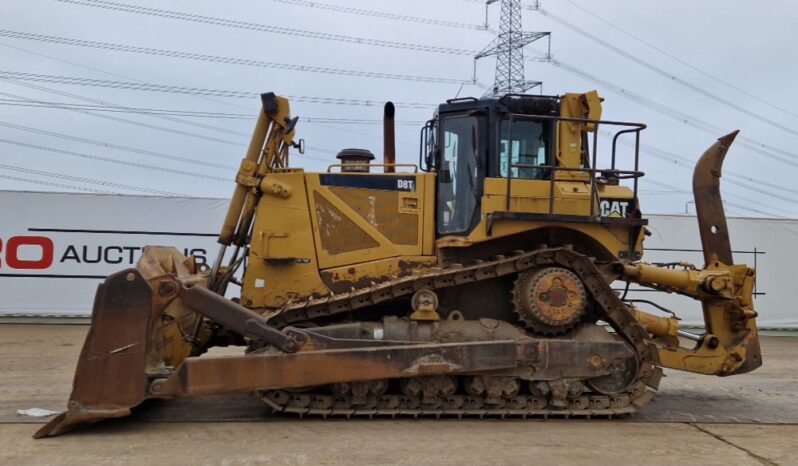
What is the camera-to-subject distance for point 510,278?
7102 mm

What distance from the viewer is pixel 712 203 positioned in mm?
7711

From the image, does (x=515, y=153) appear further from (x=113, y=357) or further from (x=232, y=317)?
(x=113, y=357)

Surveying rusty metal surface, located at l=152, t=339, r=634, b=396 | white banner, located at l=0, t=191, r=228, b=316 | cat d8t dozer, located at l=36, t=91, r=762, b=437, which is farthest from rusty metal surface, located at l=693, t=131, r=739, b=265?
white banner, located at l=0, t=191, r=228, b=316

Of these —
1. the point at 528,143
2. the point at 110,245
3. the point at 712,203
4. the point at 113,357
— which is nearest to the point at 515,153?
the point at 528,143

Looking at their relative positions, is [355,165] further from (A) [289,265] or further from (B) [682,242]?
(B) [682,242]

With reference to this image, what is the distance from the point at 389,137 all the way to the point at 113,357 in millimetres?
3951

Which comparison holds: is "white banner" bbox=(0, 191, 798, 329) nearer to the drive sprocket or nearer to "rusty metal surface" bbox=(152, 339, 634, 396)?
"rusty metal surface" bbox=(152, 339, 634, 396)

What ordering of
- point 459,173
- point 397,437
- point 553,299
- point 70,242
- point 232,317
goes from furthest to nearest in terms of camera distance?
point 70,242, point 459,173, point 553,299, point 232,317, point 397,437

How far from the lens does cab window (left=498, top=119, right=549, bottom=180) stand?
715cm

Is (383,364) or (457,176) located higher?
(457,176)

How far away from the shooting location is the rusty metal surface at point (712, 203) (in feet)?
25.0

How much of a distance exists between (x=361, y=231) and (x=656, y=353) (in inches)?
133

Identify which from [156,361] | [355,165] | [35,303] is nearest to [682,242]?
[355,165]

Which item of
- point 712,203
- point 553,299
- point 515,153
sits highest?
point 515,153
